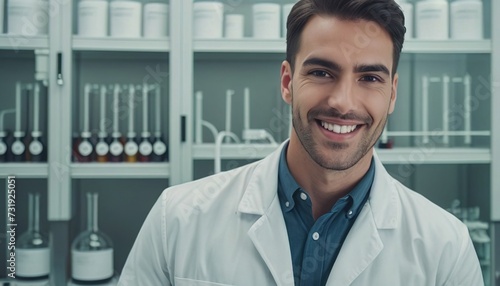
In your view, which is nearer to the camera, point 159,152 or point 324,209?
point 324,209

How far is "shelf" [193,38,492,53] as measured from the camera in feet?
5.13

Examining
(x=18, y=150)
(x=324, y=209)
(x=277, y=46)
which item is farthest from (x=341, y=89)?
(x=18, y=150)

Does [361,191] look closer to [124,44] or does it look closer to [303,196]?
[303,196]

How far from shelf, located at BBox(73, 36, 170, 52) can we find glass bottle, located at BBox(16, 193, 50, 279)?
2.05 ft

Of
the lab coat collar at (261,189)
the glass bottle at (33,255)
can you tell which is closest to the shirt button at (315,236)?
the lab coat collar at (261,189)

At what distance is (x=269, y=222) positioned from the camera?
0.96 meters

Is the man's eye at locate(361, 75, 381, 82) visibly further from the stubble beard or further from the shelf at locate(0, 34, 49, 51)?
the shelf at locate(0, 34, 49, 51)

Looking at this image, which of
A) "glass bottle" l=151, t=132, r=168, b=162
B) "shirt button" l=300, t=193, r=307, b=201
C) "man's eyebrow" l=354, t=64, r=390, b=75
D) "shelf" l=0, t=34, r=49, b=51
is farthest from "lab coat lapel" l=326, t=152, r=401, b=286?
"shelf" l=0, t=34, r=49, b=51

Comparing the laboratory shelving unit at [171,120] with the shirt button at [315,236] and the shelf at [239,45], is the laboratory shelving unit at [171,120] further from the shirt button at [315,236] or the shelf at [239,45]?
the shirt button at [315,236]

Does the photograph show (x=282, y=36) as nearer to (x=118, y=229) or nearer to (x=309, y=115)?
(x=309, y=115)

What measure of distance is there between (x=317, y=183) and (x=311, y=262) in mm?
153

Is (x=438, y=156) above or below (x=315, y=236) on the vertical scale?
above

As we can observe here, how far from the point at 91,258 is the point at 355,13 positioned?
1.10 meters

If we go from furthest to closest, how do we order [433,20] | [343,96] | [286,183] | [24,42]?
1. [433,20]
2. [24,42]
3. [286,183]
4. [343,96]
